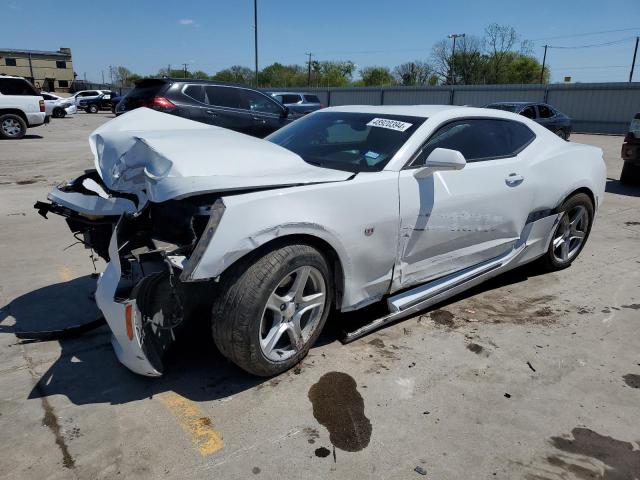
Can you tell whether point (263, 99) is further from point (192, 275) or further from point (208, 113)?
point (192, 275)

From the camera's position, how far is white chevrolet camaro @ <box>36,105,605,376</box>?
255 cm

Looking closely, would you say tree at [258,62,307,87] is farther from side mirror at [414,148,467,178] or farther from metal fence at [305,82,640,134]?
side mirror at [414,148,467,178]

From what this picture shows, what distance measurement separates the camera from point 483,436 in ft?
8.14

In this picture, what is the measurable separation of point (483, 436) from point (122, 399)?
6.27 feet

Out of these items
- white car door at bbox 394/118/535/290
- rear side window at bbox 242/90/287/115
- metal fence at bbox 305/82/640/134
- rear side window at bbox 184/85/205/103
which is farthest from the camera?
metal fence at bbox 305/82/640/134

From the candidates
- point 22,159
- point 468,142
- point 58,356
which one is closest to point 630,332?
point 468,142

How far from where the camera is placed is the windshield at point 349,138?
3328mm

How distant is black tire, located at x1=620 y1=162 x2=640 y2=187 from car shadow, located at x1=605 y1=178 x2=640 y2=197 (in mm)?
102

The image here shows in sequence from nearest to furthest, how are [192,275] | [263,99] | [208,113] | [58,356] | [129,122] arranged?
[192,275], [58,356], [129,122], [208,113], [263,99]

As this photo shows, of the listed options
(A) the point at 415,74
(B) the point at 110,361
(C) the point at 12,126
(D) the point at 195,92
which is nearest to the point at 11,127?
(C) the point at 12,126

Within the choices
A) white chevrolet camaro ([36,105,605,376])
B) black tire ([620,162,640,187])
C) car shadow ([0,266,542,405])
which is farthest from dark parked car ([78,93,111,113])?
car shadow ([0,266,542,405])

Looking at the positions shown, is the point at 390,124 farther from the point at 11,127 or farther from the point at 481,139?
the point at 11,127

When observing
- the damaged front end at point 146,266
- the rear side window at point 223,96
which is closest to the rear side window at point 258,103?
the rear side window at point 223,96

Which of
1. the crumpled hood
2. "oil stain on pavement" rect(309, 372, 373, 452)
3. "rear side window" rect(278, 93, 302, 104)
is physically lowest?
"oil stain on pavement" rect(309, 372, 373, 452)
